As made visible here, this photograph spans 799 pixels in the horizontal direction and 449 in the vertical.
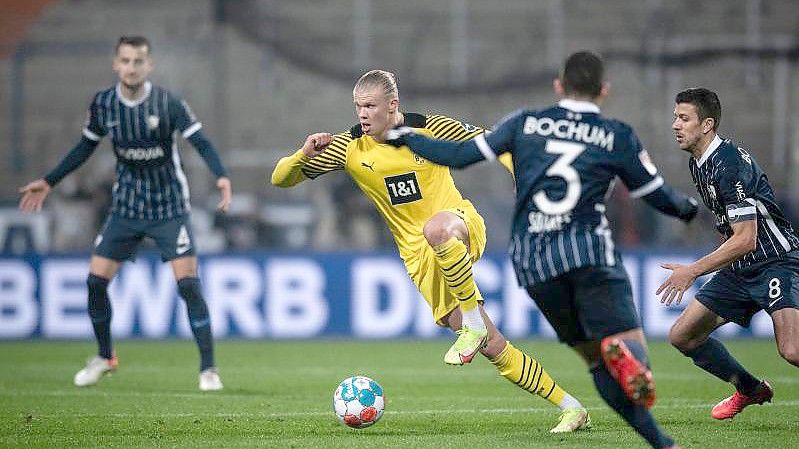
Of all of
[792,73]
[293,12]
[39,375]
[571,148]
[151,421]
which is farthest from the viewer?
[293,12]

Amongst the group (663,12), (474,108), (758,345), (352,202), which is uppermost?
(663,12)

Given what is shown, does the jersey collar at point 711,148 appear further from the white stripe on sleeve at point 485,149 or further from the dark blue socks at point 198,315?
the dark blue socks at point 198,315

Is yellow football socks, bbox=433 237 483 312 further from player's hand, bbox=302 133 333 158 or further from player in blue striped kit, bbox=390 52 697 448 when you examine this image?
player in blue striped kit, bbox=390 52 697 448

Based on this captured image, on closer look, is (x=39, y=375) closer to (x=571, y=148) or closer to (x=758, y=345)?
(x=571, y=148)

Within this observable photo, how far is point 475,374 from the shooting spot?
1062 centimetres

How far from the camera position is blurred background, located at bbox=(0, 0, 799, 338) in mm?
13922

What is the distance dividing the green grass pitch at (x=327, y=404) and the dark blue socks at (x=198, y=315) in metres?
0.29

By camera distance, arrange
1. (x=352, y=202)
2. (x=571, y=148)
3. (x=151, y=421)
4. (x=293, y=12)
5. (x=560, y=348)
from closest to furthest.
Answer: (x=571, y=148)
(x=151, y=421)
(x=560, y=348)
(x=352, y=202)
(x=293, y=12)

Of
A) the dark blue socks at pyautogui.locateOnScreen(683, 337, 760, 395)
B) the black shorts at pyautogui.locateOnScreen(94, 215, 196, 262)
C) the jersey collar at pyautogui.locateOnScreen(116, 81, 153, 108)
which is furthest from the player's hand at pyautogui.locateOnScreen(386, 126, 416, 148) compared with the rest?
the jersey collar at pyautogui.locateOnScreen(116, 81, 153, 108)

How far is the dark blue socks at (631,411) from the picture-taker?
17.6ft

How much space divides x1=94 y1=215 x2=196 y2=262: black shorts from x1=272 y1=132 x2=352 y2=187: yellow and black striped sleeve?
2.26m

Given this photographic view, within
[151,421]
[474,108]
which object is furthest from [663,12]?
[151,421]

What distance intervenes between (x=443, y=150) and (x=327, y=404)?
3068 millimetres

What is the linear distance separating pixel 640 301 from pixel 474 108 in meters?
4.09
